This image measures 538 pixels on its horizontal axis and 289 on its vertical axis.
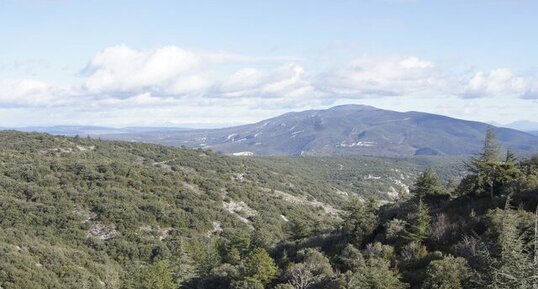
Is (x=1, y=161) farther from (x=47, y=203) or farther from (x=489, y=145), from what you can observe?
(x=489, y=145)

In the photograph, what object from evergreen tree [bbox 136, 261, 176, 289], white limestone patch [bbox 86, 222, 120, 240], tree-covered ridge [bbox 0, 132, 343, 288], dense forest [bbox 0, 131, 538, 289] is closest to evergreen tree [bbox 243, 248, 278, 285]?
dense forest [bbox 0, 131, 538, 289]

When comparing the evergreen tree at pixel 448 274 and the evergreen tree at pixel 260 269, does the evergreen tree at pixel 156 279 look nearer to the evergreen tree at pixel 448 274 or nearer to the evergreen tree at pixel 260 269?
the evergreen tree at pixel 260 269

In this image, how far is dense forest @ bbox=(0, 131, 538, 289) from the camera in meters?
28.7

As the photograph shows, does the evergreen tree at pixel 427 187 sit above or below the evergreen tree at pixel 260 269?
above

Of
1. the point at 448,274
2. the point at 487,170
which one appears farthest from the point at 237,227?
the point at 448,274

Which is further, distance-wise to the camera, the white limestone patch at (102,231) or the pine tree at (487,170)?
the white limestone patch at (102,231)

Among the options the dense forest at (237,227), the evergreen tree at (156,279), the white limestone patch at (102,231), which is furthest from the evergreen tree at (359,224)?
the white limestone patch at (102,231)

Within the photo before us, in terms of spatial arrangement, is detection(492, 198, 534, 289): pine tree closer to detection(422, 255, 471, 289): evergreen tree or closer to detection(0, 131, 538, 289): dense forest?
detection(0, 131, 538, 289): dense forest

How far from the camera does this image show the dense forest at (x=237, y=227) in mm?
28703

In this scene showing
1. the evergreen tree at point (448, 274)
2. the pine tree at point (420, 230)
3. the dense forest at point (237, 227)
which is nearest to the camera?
the evergreen tree at point (448, 274)

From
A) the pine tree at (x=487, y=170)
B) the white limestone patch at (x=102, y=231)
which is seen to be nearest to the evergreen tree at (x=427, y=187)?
the pine tree at (x=487, y=170)

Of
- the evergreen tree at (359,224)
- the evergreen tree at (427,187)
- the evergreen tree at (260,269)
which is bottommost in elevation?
the evergreen tree at (260,269)

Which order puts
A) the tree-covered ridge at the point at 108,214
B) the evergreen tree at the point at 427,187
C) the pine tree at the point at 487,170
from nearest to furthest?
the pine tree at the point at 487,170 → the evergreen tree at the point at 427,187 → the tree-covered ridge at the point at 108,214

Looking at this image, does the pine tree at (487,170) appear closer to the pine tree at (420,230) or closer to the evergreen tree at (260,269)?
the pine tree at (420,230)
